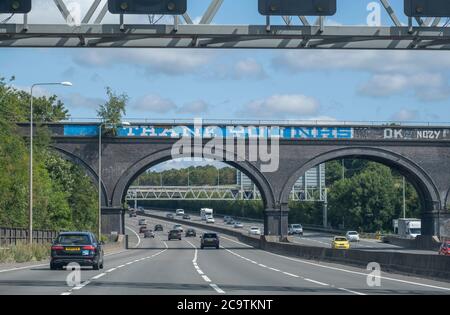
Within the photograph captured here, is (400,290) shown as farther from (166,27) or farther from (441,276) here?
(166,27)

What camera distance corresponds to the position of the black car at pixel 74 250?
114 ft

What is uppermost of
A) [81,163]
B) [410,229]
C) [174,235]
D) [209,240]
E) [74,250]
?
[81,163]

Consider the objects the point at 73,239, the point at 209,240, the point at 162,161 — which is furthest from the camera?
the point at 162,161

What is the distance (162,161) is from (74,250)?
5284cm

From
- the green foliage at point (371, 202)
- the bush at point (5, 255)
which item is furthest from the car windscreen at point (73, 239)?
the green foliage at point (371, 202)

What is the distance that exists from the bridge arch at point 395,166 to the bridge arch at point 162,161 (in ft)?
4.84

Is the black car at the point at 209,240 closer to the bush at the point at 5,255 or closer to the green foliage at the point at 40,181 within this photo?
the green foliage at the point at 40,181

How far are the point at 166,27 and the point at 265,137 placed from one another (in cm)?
6217

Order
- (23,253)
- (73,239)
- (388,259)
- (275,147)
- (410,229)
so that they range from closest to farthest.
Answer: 1. (73,239)
2. (388,259)
3. (23,253)
4. (275,147)
5. (410,229)

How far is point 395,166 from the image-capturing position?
3462 inches

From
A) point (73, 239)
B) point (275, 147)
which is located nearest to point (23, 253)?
point (73, 239)

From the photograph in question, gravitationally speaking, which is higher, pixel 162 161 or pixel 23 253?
pixel 162 161

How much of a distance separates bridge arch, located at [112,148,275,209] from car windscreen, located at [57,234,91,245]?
4976cm

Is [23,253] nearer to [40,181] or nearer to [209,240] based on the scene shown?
[40,181]
